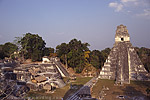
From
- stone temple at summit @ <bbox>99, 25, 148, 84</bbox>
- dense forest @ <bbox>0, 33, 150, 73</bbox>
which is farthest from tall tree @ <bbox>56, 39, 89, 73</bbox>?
stone temple at summit @ <bbox>99, 25, 148, 84</bbox>

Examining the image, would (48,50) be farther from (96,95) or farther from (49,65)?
(96,95)

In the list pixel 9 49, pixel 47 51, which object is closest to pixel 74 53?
pixel 47 51

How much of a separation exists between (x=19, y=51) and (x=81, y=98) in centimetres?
3139

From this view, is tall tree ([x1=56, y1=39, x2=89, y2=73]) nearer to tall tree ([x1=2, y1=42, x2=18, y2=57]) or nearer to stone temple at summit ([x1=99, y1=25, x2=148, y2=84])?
stone temple at summit ([x1=99, y1=25, x2=148, y2=84])

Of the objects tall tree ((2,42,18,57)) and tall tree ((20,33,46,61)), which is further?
tall tree ((20,33,46,61))

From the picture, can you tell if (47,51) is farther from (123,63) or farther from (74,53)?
(123,63)

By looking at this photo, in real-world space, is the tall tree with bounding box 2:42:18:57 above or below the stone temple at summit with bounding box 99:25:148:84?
above

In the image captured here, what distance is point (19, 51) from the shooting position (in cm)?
4322

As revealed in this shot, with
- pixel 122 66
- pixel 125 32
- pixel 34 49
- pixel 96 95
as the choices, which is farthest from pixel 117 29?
pixel 34 49

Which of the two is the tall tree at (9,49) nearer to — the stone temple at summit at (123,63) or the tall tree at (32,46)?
the tall tree at (32,46)

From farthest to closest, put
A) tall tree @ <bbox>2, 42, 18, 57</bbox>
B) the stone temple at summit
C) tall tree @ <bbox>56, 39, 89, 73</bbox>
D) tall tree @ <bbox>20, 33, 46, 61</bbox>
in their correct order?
tall tree @ <bbox>20, 33, 46, 61</bbox> < tall tree @ <bbox>2, 42, 18, 57</bbox> < tall tree @ <bbox>56, 39, 89, 73</bbox> < the stone temple at summit

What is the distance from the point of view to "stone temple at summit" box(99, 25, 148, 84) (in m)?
26.2

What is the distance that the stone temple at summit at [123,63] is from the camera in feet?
85.8

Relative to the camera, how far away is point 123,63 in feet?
91.9
